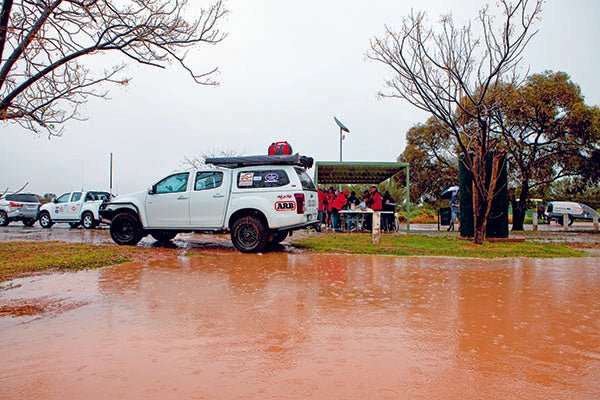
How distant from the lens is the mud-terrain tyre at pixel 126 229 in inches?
473

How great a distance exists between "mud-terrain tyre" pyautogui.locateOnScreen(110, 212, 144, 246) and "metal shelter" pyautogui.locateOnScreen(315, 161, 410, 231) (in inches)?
286

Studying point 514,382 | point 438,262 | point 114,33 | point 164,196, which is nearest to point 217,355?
point 514,382

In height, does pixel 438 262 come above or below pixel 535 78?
below

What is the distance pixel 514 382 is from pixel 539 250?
378 inches

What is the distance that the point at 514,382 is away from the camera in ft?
11.0

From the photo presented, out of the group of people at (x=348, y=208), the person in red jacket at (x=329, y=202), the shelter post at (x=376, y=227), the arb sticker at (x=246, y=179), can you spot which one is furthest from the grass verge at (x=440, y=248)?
the person in red jacket at (x=329, y=202)

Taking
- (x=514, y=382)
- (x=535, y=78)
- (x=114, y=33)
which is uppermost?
(x=535, y=78)

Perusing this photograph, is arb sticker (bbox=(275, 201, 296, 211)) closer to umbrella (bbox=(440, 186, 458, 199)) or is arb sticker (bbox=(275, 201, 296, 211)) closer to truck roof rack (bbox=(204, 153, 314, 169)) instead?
truck roof rack (bbox=(204, 153, 314, 169))

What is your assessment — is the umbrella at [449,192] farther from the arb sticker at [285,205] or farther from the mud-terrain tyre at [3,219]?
the mud-terrain tyre at [3,219]

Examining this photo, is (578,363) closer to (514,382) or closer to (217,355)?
(514,382)

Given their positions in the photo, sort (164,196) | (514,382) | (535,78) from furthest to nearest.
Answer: (535,78) → (164,196) → (514,382)

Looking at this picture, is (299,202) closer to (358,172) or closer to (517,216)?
(358,172)

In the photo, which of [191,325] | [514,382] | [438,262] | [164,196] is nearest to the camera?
[514,382]

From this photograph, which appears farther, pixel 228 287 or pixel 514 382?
pixel 228 287
